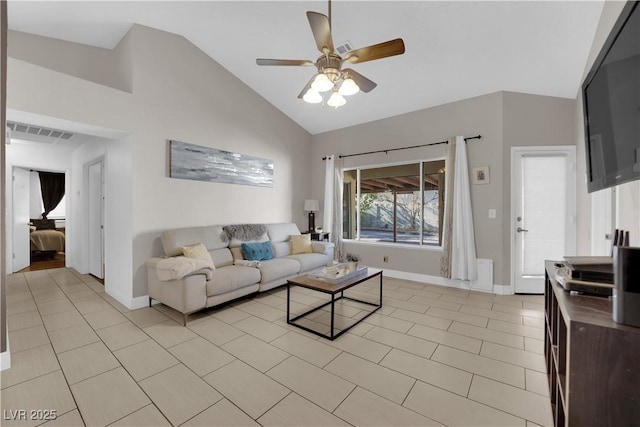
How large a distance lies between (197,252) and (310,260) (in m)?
1.72

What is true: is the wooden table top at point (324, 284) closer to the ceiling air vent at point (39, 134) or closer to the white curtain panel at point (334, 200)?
the white curtain panel at point (334, 200)

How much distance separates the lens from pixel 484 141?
3965mm

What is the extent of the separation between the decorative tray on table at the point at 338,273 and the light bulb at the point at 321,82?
1.79m

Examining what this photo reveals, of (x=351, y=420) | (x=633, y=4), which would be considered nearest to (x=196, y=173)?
(x=351, y=420)

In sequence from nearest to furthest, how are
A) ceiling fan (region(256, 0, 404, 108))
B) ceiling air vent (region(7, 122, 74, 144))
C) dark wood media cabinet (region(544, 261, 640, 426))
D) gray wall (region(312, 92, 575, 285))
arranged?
dark wood media cabinet (region(544, 261, 640, 426)) < ceiling fan (region(256, 0, 404, 108)) < gray wall (region(312, 92, 575, 285)) < ceiling air vent (region(7, 122, 74, 144))

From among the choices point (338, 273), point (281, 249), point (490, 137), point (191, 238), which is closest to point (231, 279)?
point (191, 238)

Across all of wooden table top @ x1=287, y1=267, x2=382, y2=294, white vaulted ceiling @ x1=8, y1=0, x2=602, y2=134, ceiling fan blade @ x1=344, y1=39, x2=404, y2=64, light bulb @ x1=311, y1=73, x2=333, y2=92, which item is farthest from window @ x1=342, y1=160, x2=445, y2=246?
light bulb @ x1=311, y1=73, x2=333, y2=92

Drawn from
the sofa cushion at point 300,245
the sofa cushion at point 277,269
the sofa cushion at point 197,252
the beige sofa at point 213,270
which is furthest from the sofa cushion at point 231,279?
the sofa cushion at point 300,245

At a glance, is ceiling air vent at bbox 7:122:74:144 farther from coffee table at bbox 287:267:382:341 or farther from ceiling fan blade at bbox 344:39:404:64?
ceiling fan blade at bbox 344:39:404:64

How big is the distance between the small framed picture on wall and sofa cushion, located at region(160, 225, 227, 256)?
3.71 m

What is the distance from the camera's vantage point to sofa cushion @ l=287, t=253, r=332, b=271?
14.0 ft

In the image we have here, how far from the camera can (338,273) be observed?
9.95ft

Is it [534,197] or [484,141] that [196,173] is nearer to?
[484,141]

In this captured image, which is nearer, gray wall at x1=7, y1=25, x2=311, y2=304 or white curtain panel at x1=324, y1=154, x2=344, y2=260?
gray wall at x1=7, y1=25, x2=311, y2=304
